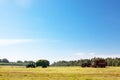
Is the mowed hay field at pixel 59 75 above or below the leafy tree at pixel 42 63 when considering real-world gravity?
below

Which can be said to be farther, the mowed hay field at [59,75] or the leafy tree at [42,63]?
the leafy tree at [42,63]

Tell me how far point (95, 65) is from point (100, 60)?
4.48 meters

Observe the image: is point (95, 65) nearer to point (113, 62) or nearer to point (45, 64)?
point (45, 64)

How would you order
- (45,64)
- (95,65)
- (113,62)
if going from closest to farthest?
(95,65), (45,64), (113,62)

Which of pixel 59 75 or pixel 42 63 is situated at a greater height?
pixel 42 63

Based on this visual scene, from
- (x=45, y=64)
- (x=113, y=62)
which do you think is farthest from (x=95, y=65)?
(x=113, y=62)

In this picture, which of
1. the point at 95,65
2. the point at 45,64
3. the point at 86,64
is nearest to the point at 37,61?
the point at 45,64

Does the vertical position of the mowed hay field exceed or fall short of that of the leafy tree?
it falls short

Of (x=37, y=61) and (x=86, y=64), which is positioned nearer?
(x=86, y=64)

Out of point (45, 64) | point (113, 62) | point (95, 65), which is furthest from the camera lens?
point (113, 62)

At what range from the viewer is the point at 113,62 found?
170375 mm

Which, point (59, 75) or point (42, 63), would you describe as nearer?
point (59, 75)

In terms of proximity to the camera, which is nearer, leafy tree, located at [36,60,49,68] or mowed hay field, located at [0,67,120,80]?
mowed hay field, located at [0,67,120,80]

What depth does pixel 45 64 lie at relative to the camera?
128500 mm
